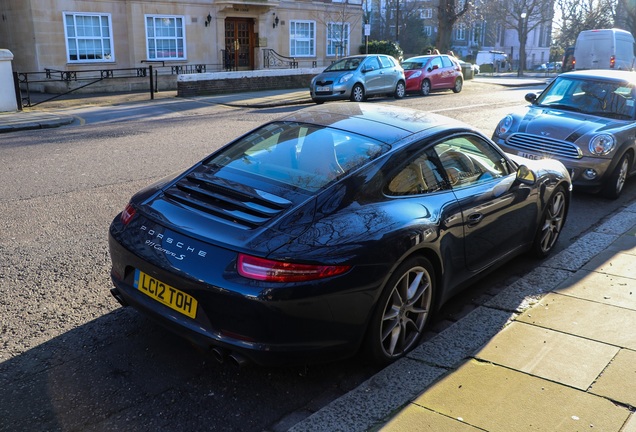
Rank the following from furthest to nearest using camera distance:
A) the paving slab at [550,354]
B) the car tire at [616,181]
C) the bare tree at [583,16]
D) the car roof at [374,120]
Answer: the bare tree at [583,16]
the car tire at [616,181]
the car roof at [374,120]
the paving slab at [550,354]

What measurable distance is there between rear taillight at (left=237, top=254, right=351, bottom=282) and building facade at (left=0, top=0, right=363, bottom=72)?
2371cm

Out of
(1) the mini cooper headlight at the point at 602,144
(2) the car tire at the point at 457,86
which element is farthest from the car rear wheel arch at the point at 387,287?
(2) the car tire at the point at 457,86

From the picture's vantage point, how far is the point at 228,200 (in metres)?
3.66

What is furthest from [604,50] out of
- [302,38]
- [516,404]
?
[516,404]

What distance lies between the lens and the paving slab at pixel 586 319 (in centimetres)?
411

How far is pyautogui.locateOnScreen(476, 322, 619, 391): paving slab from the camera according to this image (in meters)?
3.60

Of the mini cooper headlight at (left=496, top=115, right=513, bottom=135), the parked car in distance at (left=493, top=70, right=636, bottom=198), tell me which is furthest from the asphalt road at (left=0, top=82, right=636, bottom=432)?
the mini cooper headlight at (left=496, top=115, right=513, bottom=135)

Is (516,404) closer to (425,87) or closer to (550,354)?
(550,354)

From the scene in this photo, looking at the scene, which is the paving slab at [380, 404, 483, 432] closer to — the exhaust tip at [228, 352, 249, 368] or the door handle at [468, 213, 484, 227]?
the exhaust tip at [228, 352, 249, 368]

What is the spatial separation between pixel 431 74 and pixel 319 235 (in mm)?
21711

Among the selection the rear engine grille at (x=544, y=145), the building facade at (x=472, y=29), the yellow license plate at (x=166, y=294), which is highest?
the building facade at (x=472, y=29)

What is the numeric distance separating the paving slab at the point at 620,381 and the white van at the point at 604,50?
28.4 m

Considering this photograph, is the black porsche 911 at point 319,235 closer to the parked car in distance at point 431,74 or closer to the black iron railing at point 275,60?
the parked car in distance at point 431,74

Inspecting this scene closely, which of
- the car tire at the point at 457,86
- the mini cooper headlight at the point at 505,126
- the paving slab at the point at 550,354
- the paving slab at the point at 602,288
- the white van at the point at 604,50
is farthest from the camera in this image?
the white van at the point at 604,50
